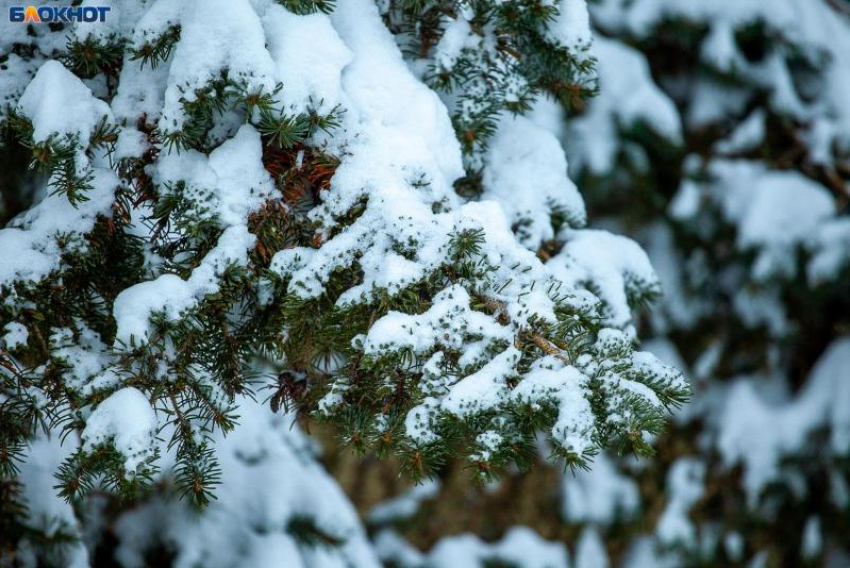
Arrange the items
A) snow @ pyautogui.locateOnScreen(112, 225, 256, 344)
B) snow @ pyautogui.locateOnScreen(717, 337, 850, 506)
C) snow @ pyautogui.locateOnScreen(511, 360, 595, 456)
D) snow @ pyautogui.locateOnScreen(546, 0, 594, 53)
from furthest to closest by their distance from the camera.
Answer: snow @ pyautogui.locateOnScreen(717, 337, 850, 506), snow @ pyautogui.locateOnScreen(546, 0, 594, 53), snow @ pyautogui.locateOnScreen(112, 225, 256, 344), snow @ pyautogui.locateOnScreen(511, 360, 595, 456)

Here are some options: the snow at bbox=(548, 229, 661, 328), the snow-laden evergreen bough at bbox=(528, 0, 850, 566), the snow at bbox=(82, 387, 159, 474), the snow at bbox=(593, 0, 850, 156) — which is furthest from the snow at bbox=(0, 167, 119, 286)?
the snow at bbox=(593, 0, 850, 156)

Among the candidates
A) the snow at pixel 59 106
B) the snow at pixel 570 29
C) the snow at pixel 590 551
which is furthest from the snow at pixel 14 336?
the snow at pixel 590 551

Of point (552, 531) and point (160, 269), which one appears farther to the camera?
point (552, 531)

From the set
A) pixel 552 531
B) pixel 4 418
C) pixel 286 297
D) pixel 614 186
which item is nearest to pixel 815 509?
pixel 552 531

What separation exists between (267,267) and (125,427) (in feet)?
1.18

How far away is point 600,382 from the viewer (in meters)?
1.09

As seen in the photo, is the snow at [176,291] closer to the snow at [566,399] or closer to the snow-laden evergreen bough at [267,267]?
the snow-laden evergreen bough at [267,267]

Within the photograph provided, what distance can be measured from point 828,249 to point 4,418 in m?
3.20

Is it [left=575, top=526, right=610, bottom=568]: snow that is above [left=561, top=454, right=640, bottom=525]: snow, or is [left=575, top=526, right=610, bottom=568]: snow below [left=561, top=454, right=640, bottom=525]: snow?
below

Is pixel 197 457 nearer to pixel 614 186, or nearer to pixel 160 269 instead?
pixel 160 269

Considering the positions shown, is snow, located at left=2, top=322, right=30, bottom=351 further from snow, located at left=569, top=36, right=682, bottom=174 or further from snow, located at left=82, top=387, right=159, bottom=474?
snow, located at left=569, top=36, right=682, bottom=174

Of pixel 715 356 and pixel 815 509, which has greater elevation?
pixel 715 356

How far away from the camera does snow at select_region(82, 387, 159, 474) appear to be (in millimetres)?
1114

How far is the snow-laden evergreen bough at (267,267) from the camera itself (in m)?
1.12
